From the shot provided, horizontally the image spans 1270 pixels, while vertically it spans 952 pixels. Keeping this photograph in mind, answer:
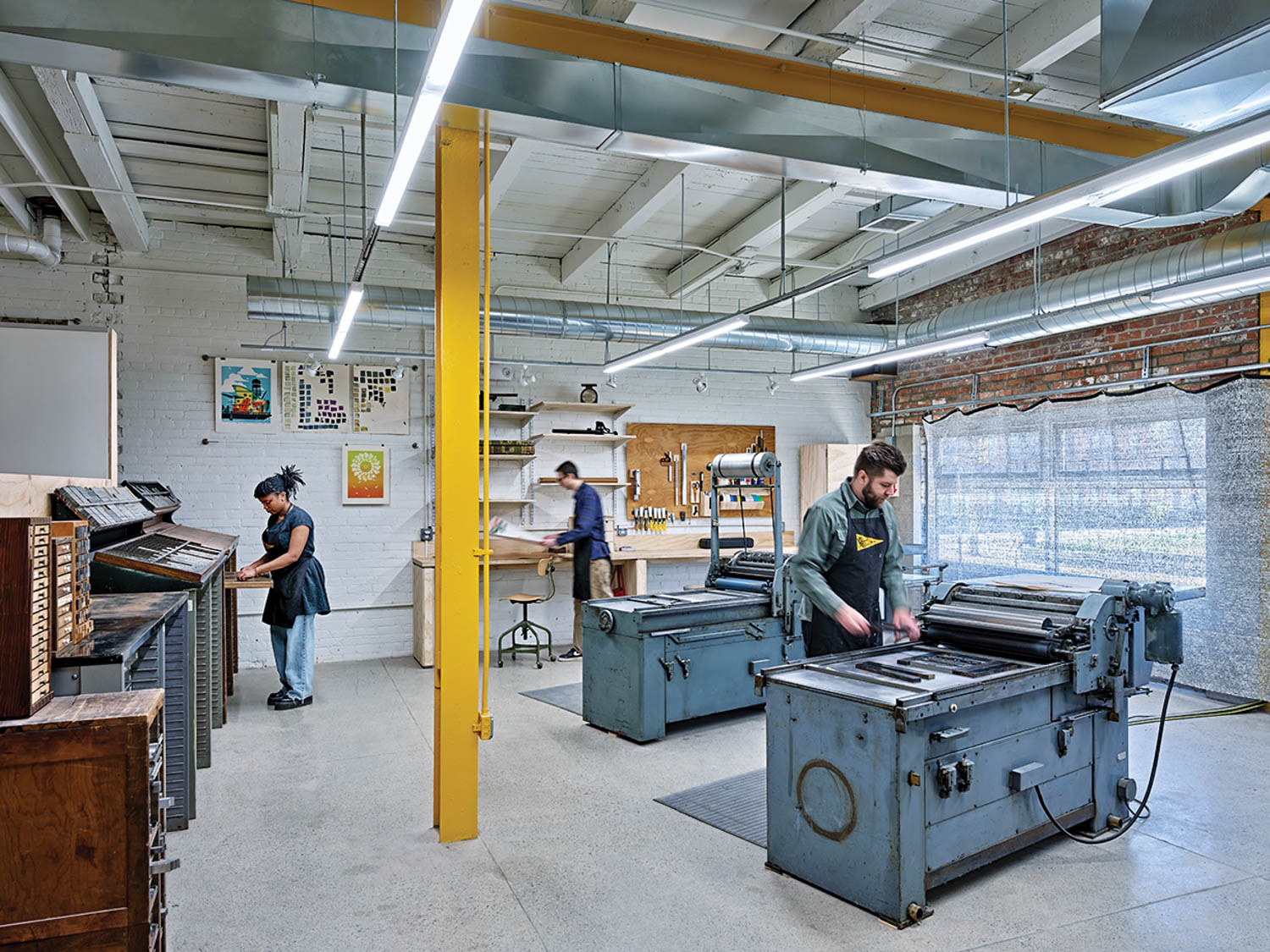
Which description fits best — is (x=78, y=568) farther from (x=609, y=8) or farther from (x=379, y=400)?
(x=379, y=400)

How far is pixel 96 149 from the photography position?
4586 millimetres

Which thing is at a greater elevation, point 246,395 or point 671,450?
point 246,395

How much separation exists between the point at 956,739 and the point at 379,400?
5.75 meters

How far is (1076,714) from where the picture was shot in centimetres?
336

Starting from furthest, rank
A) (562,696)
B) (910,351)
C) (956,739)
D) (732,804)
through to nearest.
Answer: (910,351) → (562,696) → (732,804) → (956,739)

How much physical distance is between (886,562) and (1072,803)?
1255mm

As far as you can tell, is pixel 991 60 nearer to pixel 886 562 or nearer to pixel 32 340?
pixel 886 562

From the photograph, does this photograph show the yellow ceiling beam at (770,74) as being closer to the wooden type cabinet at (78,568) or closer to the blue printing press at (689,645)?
the wooden type cabinet at (78,568)

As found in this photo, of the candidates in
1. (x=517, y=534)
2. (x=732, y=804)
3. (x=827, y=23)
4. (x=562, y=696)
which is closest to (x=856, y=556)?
(x=732, y=804)

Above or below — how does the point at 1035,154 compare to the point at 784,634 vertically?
above

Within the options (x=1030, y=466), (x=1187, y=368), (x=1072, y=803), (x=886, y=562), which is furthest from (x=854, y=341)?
(x=1072, y=803)

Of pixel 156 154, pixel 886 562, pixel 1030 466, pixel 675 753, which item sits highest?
pixel 156 154

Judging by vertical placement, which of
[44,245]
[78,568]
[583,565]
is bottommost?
[583,565]

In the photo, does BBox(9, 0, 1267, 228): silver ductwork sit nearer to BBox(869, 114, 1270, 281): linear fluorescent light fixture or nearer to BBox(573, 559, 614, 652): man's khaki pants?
BBox(869, 114, 1270, 281): linear fluorescent light fixture
